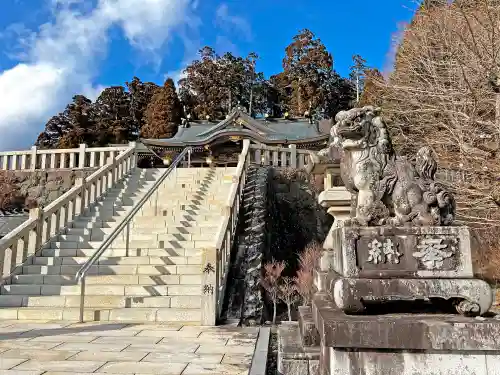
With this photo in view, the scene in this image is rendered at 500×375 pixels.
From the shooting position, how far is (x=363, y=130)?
344cm

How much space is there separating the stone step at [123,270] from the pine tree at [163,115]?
73.0 ft

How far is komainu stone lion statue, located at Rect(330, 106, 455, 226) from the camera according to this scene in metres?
3.12

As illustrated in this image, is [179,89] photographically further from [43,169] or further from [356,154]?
[356,154]

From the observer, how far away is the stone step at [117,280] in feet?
24.2

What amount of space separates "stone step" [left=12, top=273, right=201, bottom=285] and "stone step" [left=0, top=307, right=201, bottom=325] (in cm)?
90

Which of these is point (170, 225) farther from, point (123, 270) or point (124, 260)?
point (123, 270)

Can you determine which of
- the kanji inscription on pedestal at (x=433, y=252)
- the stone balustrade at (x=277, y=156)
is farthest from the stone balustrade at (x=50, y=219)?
the kanji inscription on pedestal at (x=433, y=252)

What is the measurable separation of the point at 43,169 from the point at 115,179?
6.76 metres

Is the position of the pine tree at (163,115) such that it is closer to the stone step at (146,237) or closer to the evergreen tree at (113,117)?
the evergreen tree at (113,117)

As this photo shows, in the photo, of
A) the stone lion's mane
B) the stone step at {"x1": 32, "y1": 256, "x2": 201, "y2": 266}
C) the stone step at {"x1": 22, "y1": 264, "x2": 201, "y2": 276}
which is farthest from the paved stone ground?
the stone lion's mane

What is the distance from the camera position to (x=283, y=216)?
46.8 ft

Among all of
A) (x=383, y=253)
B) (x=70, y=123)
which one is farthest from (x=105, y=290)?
(x=70, y=123)

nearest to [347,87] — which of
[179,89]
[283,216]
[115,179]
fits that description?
[179,89]

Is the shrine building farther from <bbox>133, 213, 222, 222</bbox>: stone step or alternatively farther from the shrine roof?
<bbox>133, 213, 222, 222</bbox>: stone step
